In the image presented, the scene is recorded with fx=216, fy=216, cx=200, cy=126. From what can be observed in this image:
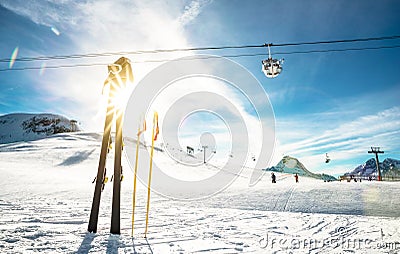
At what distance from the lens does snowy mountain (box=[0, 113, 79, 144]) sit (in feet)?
357

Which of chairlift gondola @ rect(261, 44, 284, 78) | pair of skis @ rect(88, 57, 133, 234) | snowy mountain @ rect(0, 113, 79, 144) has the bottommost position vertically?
pair of skis @ rect(88, 57, 133, 234)

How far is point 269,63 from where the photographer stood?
29.4ft

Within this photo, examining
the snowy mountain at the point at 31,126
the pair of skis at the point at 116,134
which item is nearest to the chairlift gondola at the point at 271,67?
the pair of skis at the point at 116,134

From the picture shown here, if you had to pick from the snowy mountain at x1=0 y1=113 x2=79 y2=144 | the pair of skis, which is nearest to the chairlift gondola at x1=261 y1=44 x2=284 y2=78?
the pair of skis

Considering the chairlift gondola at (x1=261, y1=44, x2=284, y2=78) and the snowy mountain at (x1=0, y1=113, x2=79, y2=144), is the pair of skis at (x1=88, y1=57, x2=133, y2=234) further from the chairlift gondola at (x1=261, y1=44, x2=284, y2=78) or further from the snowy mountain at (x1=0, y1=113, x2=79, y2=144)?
the snowy mountain at (x1=0, y1=113, x2=79, y2=144)

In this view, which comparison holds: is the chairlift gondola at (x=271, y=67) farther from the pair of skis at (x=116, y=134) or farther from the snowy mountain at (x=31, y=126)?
the snowy mountain at (x=31, y=126)

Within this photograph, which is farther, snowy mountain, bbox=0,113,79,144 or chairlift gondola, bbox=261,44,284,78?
snowy mountain, bbox=0,113,79,144

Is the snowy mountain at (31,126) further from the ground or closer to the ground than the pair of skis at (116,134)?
further from the ground

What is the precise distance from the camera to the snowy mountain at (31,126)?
357ft

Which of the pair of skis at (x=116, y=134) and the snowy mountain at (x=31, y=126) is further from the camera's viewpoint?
the snowy mountain at (x=31, y=126)

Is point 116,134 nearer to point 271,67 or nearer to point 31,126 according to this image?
point 271,67

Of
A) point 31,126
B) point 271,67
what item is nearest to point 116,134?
point 271,67

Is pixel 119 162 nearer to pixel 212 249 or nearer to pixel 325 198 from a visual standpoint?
pixel 212 249

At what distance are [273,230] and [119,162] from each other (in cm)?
445
